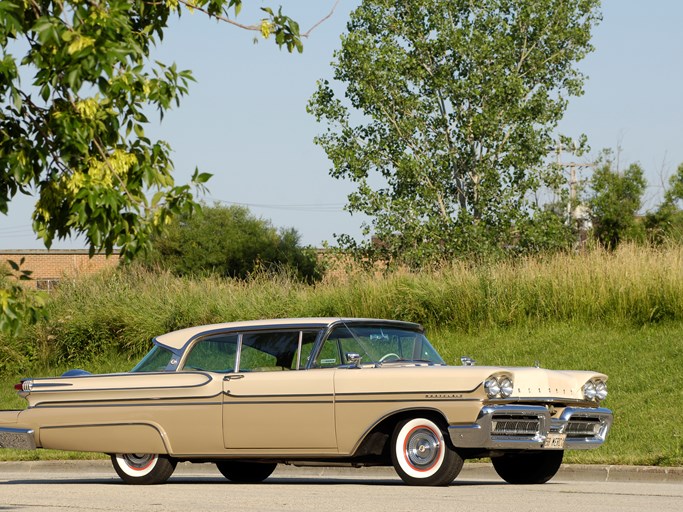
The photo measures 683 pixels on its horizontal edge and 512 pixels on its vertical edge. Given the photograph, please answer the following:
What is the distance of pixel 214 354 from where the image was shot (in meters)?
11.9

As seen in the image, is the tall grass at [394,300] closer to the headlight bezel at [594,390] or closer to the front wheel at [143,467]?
the front wheel at [143,467]

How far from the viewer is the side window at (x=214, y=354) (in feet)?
38.6

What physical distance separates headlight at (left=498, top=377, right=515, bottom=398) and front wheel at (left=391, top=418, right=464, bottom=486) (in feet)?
2.17

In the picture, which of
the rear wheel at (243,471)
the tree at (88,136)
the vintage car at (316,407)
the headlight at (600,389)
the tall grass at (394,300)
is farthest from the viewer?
→ the tall grass at (394,300)

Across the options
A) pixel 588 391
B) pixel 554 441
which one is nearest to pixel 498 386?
pixel 554 441

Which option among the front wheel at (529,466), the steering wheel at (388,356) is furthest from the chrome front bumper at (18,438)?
the front wheel at (529,466)

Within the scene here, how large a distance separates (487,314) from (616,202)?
30.4 m

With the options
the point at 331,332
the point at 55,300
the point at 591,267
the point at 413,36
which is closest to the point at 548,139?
the point at 413,36

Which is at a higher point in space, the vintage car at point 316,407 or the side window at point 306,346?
the side window at point 306,346

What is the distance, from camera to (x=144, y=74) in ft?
23.6

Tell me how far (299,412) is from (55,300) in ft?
68.7

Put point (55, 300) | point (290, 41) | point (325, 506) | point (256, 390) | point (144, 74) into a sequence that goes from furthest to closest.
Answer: point (55, 300), point (256, 390), point (325, 506), point (290, 41), point (144, 74)

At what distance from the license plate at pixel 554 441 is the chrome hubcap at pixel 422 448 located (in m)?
0.96

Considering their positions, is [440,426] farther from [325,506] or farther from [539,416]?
[325,506]
